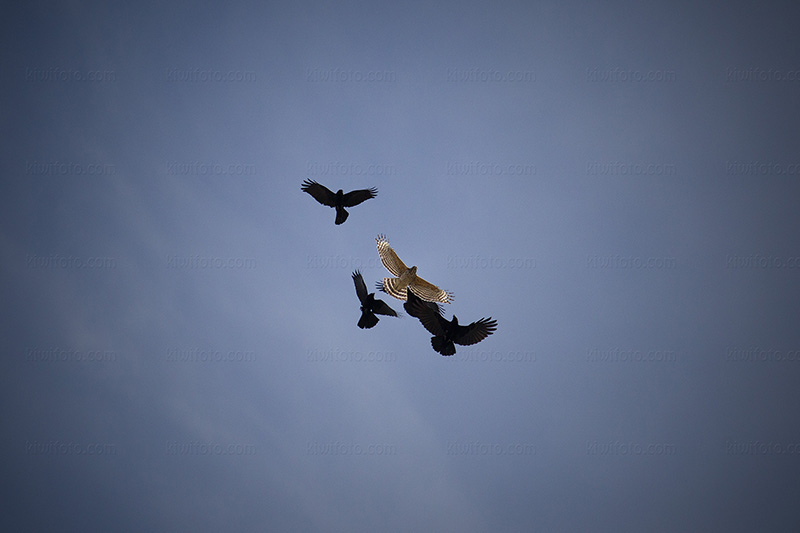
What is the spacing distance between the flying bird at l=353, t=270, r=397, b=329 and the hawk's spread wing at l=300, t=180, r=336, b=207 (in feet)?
7.15

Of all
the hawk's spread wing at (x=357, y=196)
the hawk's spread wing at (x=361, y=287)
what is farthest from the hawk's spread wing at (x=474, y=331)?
the hawk's spread wing at (x=357, y=196)

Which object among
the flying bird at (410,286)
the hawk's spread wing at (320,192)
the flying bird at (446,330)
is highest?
the hawk's spread wing at (320,192)

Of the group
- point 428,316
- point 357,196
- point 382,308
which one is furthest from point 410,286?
point 357,196

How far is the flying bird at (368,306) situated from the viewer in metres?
9.45

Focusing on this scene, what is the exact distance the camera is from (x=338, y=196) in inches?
419

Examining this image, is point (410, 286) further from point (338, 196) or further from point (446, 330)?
point (338, 196)

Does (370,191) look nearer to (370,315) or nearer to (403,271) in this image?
(403,271)

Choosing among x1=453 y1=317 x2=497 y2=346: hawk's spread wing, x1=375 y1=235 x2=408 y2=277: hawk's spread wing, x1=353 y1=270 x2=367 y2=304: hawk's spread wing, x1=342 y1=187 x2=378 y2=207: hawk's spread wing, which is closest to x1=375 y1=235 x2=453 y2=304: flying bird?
x1=375 y1=235 x2=408 y2=277: hawk's spread wing

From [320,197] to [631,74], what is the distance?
1485 cm

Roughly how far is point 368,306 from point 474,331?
2300mm

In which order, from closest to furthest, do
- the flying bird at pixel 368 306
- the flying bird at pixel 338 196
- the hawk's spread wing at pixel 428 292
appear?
the flying bird at pixel 368 306 → the hawk's spread wing at pixel 428 292 → the flying bird at pixel 338 196

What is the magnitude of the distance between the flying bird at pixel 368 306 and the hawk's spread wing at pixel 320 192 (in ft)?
7.15

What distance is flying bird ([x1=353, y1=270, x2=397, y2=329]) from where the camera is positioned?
945cm

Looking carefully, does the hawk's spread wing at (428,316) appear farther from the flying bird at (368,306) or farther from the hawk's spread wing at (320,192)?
the hawk's spread wing at (320,192)
